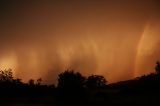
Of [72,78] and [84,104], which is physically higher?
[72,78]

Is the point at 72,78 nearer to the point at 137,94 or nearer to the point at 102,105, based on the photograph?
the point at 102,105

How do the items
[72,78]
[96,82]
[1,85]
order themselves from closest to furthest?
[72,78], [1,85], [96,82]

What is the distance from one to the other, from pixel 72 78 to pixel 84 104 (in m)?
6.40

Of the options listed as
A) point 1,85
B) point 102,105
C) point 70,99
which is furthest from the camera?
point 1,85

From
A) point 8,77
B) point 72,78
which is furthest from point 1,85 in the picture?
point 8,77

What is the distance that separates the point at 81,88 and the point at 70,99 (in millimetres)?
3396

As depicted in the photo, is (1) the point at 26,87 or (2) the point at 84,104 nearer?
(2) the point at 84,104

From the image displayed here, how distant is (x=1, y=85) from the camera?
80.0 m

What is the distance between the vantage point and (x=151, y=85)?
249 ft

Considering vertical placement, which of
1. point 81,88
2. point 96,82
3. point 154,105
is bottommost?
point 154,105

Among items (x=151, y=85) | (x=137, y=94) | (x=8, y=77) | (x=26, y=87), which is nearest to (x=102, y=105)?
(x=137, y=94)

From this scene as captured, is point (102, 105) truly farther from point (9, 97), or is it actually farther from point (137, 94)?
point (9, 97)

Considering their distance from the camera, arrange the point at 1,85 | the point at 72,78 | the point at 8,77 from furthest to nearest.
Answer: the point at 8,77 → the point at 1,85 → the point at 72,78

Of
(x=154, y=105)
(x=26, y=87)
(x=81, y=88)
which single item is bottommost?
(x=154, y=105)
